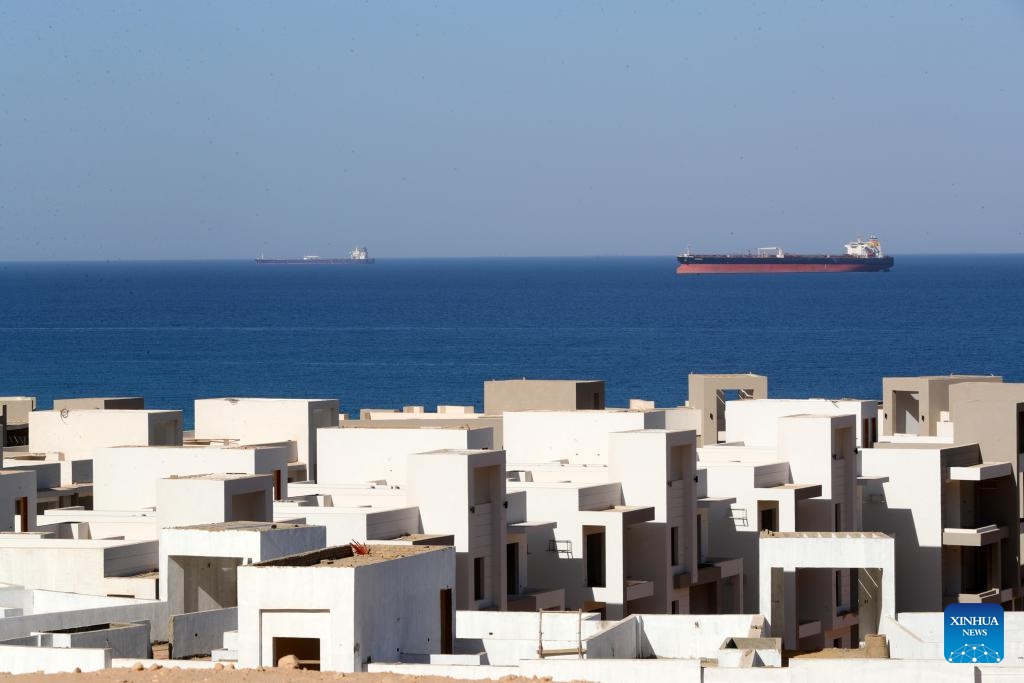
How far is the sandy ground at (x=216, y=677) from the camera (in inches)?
866

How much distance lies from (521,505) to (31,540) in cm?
883

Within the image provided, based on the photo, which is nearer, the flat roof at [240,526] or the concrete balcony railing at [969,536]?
the flat roof at [240,526]

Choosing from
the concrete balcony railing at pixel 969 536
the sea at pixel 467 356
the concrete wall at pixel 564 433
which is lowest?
the concrete balcony railing at pixel 969 536

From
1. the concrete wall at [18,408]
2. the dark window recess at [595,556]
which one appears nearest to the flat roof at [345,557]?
the dark window recess at [595,556]

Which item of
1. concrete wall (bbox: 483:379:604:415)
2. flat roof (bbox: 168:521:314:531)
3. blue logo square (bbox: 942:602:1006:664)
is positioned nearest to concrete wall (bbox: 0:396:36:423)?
concrete wall (bbox: 483:379:604:415)

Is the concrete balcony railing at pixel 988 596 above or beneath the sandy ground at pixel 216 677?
beneath

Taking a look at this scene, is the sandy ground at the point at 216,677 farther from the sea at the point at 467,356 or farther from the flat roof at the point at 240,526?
the sea at the point at 467,356

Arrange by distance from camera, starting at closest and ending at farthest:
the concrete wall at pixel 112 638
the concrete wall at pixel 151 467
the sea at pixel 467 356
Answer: the concrete wall at pixel 112 638
the concrete wall at pixel 151 467
the sea at pixel 467 356

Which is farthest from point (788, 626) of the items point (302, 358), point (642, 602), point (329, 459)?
point (302, 358)

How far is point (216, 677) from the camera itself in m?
22.2

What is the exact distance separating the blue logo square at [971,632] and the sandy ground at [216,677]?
4.38m

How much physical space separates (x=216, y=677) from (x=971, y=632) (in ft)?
26.5

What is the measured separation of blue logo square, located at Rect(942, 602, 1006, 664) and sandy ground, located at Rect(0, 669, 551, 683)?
14.4 feet

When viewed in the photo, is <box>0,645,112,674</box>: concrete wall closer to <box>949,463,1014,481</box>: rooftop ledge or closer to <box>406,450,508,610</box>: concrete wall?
<box>406,450,508,610</box>: concrete wall
